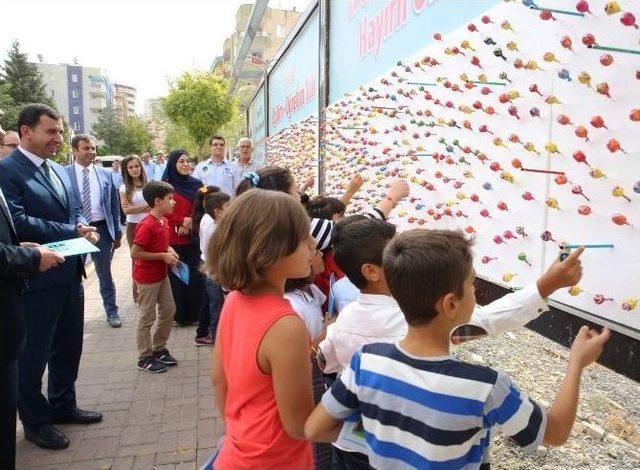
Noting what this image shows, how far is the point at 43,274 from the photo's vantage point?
2869 millimetres

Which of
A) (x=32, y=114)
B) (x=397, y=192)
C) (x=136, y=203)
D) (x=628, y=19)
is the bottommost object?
(x=136, y=203)

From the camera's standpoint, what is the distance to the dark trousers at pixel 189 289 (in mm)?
5242

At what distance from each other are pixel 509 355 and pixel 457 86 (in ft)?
6.61

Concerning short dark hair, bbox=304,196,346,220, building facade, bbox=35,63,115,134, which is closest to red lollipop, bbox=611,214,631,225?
short dark hair, bbox=304,196,346,220

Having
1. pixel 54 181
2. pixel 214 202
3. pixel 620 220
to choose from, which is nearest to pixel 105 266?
pixel 214 202

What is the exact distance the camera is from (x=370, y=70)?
5246mm

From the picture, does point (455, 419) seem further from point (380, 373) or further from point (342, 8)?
point (342, 8)

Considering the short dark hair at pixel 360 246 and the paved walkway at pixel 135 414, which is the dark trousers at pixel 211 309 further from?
the short dark hair at pixel 360 246

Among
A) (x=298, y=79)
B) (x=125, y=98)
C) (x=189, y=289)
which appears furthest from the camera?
(x=125, y=98)

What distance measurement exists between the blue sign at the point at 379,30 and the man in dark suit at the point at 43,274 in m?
2.60

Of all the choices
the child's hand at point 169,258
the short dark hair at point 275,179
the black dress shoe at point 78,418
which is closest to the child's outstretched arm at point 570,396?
the short dark hair at point 275,179

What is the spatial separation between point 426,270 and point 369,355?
25cm

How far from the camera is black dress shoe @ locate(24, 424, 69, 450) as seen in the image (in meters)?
2.96

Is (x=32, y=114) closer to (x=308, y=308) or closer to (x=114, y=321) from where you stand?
(x=308, y=308)
